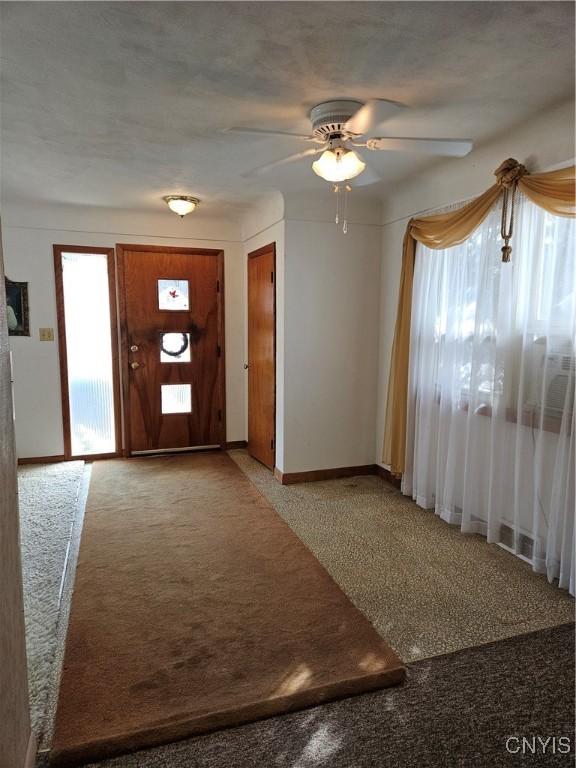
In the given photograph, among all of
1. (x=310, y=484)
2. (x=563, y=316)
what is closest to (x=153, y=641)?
(x=310, y=484)

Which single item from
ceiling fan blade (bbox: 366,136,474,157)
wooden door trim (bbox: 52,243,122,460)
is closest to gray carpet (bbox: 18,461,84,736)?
wooden door trim (bbox: 52,243,122,460)

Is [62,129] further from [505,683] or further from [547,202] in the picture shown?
[505,683]

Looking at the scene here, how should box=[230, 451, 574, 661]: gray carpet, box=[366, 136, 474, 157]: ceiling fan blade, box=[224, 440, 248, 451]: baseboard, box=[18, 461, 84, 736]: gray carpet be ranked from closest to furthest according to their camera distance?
box=[18, 461, 84, 736]: gray carpet
box=[230, 451, 574, 661]: gray carpet
box=[366, 136, 474, 157]: ceiling fan blade
box=[224, 440, 248, 451]: baseboard

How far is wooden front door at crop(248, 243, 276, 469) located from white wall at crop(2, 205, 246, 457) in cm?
72

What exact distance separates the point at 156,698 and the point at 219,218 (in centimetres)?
415

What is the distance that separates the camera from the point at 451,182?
325 centimetres

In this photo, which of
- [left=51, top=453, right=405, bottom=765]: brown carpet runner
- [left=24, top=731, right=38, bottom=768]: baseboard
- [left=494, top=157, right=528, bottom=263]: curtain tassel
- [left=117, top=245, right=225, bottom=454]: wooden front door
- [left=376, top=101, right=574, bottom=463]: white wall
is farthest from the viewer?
[left=117, top=245, right=225, bottom=454]: wooden front door

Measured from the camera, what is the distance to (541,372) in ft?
8.43

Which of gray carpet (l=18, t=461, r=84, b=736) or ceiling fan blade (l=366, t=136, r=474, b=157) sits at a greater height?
ceiling fan blade (l=366, t=136, r=474, b=157)

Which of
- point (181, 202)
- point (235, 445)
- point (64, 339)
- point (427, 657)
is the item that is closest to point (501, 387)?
point (427, 657)

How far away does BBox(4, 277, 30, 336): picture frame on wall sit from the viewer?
4.37 m

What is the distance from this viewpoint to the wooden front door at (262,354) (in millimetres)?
4262

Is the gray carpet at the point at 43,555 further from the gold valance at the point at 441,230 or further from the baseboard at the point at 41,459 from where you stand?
the gold valance at the point at 441,230

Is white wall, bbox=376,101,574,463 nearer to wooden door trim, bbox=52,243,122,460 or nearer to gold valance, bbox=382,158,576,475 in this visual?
gold valance, bbox=382,158,576,475
